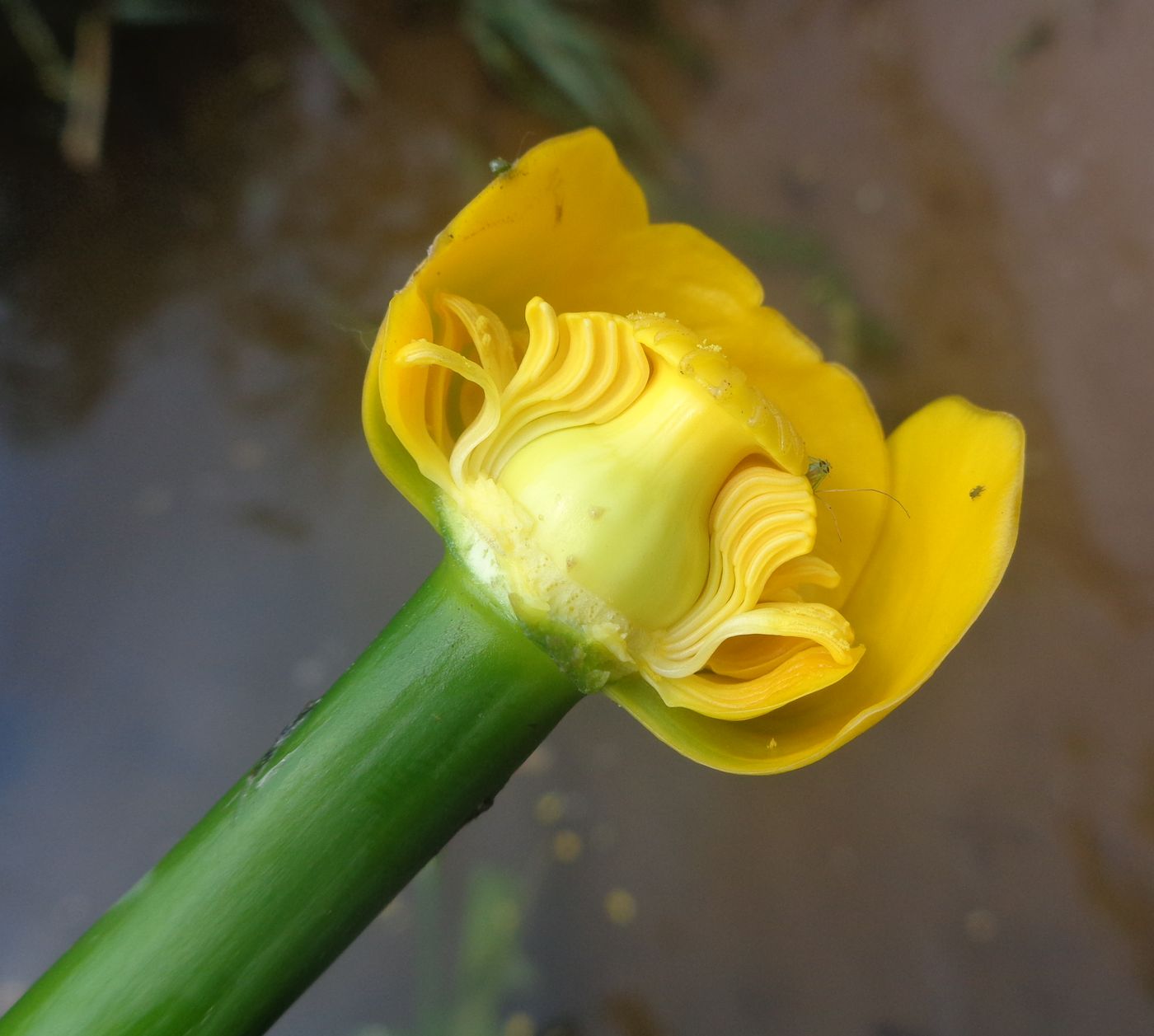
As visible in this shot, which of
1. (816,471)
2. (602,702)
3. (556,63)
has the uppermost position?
(556,63)

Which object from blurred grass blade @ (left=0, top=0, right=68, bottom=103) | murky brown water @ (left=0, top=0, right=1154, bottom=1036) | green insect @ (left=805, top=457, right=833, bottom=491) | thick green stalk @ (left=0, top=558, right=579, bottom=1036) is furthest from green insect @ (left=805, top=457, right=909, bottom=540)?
blurred grass blade @ (left=0, top=0, right=68, bottom=103)

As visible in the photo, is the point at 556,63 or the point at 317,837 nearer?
the point at 317,837

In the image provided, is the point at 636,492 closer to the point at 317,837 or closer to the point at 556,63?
the point at 317,837

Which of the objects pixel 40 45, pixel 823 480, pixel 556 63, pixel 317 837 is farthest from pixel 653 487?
pixel 40 45

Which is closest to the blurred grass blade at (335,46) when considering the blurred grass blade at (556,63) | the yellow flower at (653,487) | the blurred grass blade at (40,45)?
the blurred grass blade at (556,63)

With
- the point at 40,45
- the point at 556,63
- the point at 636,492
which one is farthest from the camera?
the point at 556,63

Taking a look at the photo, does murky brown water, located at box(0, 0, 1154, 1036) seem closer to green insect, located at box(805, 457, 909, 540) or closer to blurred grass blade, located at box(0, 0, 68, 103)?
blurred grass blade, located at box(0, 0, 68, 103)

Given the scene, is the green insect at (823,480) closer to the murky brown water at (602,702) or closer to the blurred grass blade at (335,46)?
the murky brown water at (602,702)
